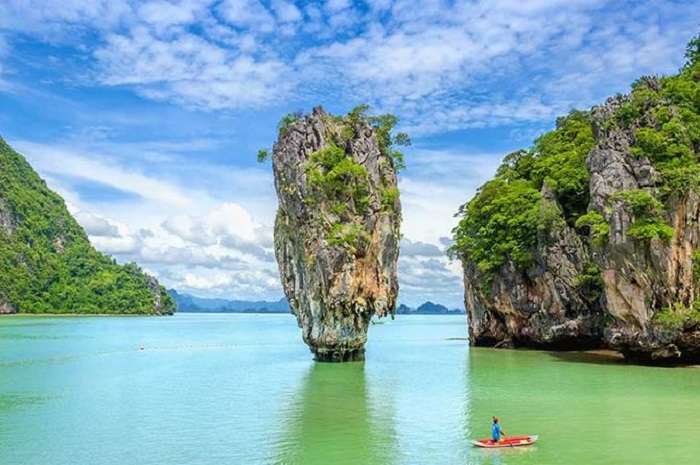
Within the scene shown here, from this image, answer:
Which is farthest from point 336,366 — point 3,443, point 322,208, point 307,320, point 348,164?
point 3,443

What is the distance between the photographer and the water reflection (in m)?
16.1

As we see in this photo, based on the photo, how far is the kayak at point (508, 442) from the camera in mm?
16391

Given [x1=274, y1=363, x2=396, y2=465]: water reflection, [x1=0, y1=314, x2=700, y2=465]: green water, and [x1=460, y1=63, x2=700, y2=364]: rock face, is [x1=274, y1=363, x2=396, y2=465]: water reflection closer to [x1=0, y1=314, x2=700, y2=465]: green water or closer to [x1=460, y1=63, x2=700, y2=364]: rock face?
[x1=0, y1=314, x2=700, y2=465]: green water

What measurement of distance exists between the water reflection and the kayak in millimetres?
2283

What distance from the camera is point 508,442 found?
16.4 metres

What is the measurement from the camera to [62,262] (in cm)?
14188

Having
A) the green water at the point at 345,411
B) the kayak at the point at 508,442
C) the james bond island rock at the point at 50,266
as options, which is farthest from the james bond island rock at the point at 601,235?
the james bond island rock at the point at 50,266

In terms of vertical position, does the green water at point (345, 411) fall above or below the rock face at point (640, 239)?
below

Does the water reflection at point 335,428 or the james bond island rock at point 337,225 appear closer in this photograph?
the water reflection at point 335,428

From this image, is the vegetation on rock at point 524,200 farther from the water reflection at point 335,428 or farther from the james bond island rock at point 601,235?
the water reflection at point 335,428

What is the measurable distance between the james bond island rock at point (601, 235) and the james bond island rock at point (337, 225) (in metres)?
10.1

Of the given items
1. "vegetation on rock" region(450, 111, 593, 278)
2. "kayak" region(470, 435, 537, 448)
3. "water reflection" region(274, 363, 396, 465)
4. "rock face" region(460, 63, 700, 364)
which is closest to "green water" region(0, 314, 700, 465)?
"water reflection" region(274, 363, 396, 465)

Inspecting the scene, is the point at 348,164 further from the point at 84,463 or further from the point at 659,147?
the point at 84,463

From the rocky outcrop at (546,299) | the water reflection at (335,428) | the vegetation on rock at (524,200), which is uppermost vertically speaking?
the vegetation on rock at (524,200)
